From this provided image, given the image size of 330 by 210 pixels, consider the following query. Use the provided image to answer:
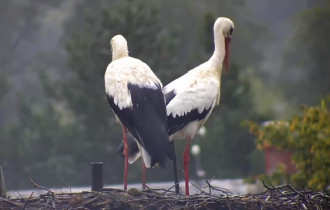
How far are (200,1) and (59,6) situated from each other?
6.90 metres

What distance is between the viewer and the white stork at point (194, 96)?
9820 millimetres

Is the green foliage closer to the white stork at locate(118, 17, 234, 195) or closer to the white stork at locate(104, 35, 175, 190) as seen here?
the white stork at locate(118, 17, 234, 195)

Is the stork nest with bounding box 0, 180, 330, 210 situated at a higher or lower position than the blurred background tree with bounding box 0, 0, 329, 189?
lower

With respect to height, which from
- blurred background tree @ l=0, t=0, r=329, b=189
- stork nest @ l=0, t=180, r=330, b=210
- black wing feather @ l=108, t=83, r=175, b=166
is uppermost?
blurred background tree @ l=0, t=0, r=329, b=189

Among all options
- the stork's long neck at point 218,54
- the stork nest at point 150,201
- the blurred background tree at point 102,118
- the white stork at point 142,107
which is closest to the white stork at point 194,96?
the stork's long neck at point 218,54

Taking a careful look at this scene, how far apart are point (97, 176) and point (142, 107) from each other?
0.75 meters

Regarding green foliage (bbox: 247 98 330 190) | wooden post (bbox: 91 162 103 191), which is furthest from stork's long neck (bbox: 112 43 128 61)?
green foliage (bbox: 247 98 330 190)

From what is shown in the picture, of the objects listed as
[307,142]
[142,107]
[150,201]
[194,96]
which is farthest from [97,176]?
[307,142]

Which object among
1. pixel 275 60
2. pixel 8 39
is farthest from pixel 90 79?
pixel 275 60

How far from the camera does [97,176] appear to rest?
8414mm

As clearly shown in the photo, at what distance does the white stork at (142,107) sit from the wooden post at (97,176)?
Result: 44 centimetres

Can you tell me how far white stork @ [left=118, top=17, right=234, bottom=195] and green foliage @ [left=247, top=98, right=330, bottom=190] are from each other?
11.4ft

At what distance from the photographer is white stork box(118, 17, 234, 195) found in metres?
9.82

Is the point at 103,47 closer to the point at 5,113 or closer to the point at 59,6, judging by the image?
the point at 5,113
